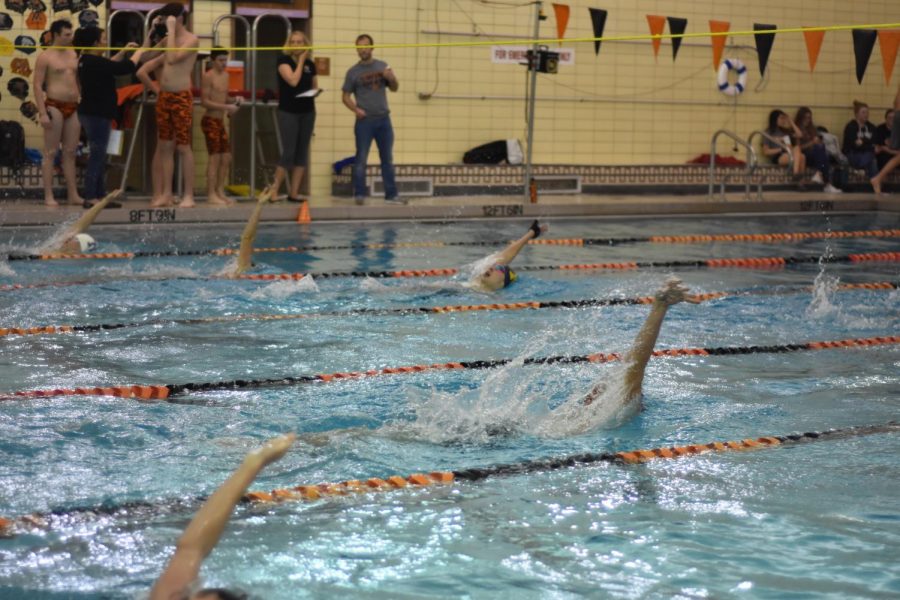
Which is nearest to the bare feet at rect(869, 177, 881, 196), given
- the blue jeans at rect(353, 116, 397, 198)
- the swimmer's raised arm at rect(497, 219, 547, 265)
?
the blue jeans at rect(353, 116, 397, 198)

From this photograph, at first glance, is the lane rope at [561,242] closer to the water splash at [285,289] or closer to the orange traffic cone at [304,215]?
A: the orange traffic cone at [304,215]

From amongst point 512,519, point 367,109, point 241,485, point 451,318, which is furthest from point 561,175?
point 241,485

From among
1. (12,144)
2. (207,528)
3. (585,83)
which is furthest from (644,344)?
(585,83)

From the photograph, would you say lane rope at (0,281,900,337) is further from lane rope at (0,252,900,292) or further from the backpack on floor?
the backpack on floor

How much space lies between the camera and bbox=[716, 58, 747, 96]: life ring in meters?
15.4

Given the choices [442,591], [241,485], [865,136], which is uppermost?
[865,136]

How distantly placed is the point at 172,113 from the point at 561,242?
369 cm

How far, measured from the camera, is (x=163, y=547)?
338 cm

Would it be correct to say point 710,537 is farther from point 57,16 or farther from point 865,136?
point 865,136

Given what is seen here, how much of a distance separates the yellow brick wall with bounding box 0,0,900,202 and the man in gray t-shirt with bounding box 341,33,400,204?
1260mm

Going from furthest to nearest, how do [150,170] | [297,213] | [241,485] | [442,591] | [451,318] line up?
1. [150,170]
2. [297,213]
3. [451,318]
4. [442,591]
5. [241,485]

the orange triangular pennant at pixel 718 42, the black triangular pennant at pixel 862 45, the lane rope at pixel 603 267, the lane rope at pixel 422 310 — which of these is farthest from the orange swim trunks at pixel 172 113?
the black triangular pennant at pixel 862 45

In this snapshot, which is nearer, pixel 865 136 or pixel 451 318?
pixel 451 318

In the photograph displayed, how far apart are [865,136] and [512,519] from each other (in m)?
13.2
